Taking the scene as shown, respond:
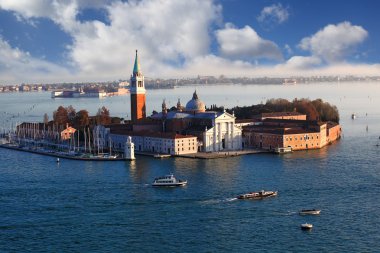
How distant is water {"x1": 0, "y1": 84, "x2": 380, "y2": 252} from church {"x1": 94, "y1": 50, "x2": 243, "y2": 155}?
2.59m

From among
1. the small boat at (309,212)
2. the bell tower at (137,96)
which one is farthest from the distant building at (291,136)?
the small boat at (309,212)

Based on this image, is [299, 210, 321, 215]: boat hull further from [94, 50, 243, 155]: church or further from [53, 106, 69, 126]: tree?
[53, 106, 69, 126]: tree

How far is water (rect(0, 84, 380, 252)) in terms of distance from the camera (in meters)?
11.8

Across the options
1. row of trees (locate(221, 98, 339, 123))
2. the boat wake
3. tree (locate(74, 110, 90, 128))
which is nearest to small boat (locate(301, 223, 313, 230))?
the boat wake

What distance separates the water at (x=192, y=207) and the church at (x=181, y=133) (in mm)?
2587

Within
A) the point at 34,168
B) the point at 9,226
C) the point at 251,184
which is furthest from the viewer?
the point at 34,168

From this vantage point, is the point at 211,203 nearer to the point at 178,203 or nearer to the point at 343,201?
the point at 178,203

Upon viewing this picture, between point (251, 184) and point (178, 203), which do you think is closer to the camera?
point (178, 203)

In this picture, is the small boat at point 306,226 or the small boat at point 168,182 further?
the small boat at point 168,182

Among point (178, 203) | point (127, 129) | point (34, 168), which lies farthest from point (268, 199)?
point (127, 129)

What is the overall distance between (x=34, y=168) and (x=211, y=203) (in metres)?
8.37

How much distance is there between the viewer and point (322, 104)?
123ft

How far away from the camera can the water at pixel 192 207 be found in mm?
11758

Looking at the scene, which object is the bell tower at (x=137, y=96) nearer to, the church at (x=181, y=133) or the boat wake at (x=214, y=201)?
the church at (x=181, y=133)
